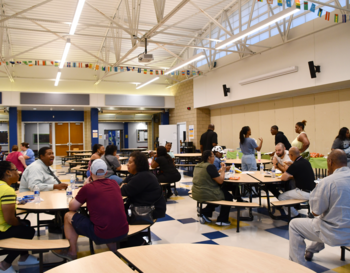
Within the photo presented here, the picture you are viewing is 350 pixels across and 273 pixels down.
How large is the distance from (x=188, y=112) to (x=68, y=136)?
23.8ft

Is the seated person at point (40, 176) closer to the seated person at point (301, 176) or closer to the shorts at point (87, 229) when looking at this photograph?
the shorts at point (87, 229)

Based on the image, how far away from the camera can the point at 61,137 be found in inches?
669

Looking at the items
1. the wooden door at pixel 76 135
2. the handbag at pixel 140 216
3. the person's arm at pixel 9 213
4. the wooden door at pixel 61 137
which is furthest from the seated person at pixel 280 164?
the wooden door at pixel 61 137

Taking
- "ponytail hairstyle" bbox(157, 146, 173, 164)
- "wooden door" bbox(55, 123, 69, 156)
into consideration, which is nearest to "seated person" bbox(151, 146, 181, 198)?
"ponytail hairstyle" bbox(157, 146, 173, 164)

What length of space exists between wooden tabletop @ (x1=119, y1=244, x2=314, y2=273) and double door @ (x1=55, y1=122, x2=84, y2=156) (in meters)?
16.4

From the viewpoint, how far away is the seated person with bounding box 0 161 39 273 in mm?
2703

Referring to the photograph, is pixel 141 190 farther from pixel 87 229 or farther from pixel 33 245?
pixel 33 245

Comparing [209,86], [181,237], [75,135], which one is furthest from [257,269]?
[75,135]

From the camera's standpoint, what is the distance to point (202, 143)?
27.5 ft

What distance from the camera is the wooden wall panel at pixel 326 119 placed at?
841cm

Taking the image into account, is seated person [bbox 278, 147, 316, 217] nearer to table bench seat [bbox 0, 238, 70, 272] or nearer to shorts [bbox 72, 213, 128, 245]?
shorts [bbox 72, 213, 128, 245]

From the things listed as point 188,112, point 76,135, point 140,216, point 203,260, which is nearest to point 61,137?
point 76,135

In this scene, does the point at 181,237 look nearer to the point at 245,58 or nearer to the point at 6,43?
the point at 245,58

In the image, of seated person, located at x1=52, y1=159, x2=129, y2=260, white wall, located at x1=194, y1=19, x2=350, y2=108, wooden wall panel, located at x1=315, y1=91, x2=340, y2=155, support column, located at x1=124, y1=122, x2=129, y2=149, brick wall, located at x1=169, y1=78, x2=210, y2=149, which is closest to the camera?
seated person, located at x1=52, y1=159, x2=129, y2=260
